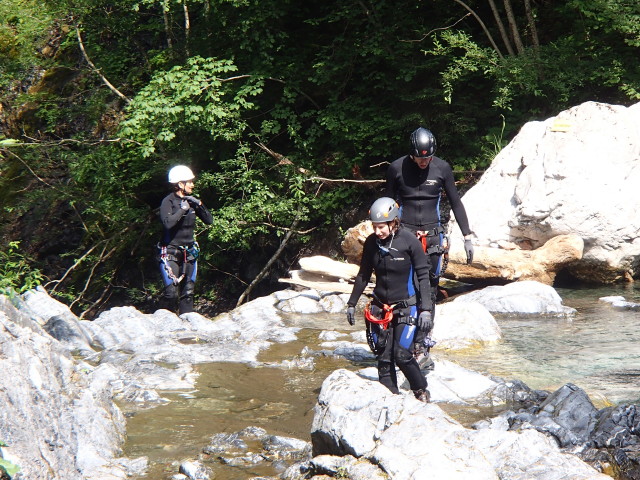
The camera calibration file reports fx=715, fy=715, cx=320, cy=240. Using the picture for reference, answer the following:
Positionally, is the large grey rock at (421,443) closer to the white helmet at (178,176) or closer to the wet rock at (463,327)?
the wet rock at (463,327)

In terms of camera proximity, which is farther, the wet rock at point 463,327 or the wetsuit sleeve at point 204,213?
A: the wetsuit sleeve at point 204,213

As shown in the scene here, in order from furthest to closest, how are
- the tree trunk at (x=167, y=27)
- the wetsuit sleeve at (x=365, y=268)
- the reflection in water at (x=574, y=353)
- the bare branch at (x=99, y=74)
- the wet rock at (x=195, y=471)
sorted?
the tree trunk at (x=167, y=27)
the bare branch at (x=99, y=74)
the reflection in water at (x=574, y=353)
the wetsuit sleeve at (x=365, y=268)
the wet rock at (x=195, y=471)

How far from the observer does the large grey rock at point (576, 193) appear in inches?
413

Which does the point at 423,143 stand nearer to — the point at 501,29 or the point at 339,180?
the point at 339,180

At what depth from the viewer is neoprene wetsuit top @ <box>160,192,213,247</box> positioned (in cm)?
959

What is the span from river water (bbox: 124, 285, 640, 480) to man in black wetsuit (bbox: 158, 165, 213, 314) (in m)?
1.96

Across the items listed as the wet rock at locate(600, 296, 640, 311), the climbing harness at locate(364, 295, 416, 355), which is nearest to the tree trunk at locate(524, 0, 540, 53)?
the wet rock at locate(600, 296, 640, 311)

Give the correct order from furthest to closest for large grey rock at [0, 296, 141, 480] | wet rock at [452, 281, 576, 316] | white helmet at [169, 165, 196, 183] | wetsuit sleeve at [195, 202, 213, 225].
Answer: wetsuit sleeve at [195, 202, 213, 225]
white helmet at [169, 165, 196, 183]
wet rock at [452, 281, 576, 316]
large grey rock at [0, 296, 141, 480]

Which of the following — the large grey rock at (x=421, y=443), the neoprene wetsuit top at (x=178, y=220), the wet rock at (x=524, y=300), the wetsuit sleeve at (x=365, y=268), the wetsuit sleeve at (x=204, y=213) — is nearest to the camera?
the large grey rock at (x=421, y=443)

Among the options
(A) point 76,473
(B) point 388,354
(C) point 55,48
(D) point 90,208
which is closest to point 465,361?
(B) point 388,354

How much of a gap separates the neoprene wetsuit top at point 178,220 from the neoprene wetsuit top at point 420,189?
3.66 m

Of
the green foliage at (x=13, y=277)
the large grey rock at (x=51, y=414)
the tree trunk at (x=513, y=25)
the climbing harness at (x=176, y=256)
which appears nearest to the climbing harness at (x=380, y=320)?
the large grey rock at (x=51, y=414)

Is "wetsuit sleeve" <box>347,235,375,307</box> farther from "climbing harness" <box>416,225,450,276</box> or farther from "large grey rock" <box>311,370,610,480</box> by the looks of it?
"large grey rock" <box>311,370,610,480</box>

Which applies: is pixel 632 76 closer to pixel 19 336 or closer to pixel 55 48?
pixel 19 336
